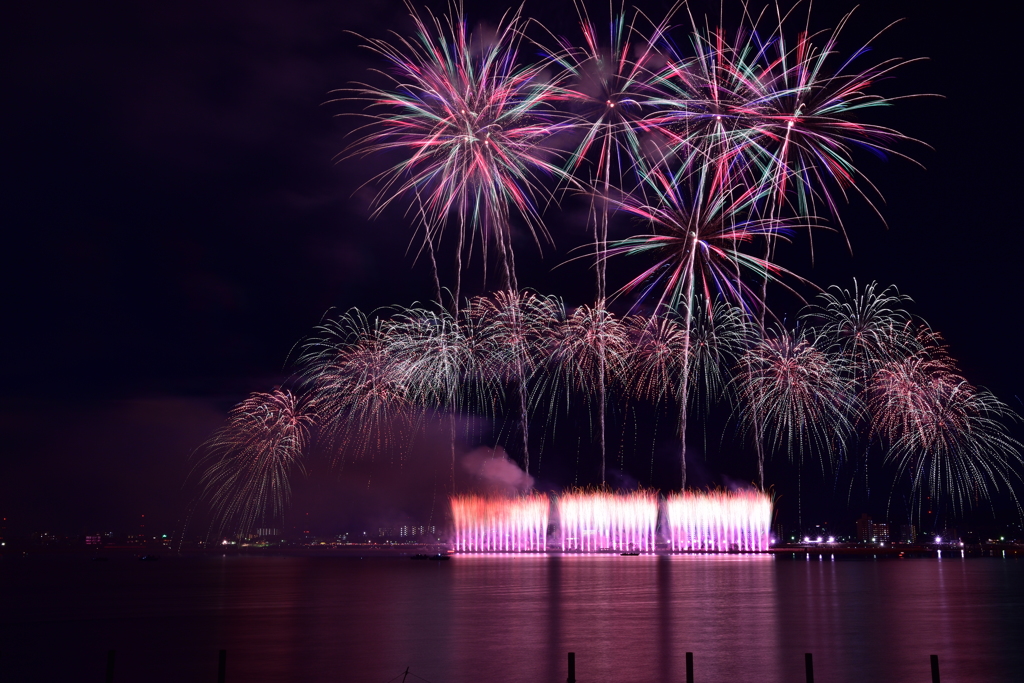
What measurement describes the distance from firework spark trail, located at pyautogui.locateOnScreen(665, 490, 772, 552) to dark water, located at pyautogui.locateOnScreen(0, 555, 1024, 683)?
57.7 m

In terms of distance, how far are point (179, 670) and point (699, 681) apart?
1478 centimetres

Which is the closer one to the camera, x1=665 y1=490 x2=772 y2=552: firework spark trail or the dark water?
the dark water

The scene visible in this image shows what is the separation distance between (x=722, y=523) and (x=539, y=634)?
3698 inches

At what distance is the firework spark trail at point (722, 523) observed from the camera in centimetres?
11825

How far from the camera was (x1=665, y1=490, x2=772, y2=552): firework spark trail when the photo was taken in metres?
118

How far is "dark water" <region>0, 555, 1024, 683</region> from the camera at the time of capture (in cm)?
2362

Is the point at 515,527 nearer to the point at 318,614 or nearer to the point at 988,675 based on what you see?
the point at 318,614

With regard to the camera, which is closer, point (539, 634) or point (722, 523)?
point (539, 634)

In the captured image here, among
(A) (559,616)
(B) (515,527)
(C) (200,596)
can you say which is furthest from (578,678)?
(B) (515,527)

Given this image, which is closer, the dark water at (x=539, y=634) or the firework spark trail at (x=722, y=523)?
the dark water at (x=539, y=634)

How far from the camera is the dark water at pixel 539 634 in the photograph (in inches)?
930

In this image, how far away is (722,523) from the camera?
393 feet

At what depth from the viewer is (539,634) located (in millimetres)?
31344

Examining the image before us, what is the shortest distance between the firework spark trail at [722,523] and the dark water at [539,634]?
57730 millimetres
